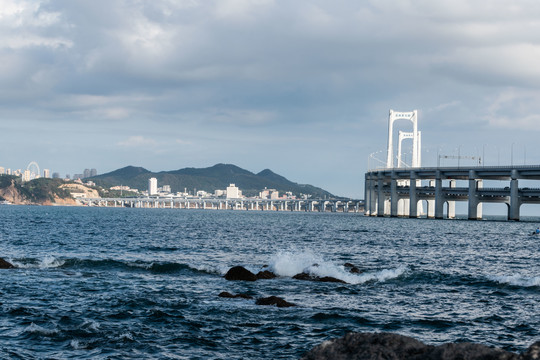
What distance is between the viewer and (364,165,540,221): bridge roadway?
11994 cm

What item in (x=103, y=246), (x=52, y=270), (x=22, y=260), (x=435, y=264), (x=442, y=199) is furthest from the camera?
(x=442, y=199)

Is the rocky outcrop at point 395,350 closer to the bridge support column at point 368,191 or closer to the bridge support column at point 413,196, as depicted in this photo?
the bridge support column at point 413,196

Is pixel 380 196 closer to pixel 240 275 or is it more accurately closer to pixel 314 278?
pixel 314 278

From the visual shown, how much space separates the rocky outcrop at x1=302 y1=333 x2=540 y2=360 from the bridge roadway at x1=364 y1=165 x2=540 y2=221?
12003cm

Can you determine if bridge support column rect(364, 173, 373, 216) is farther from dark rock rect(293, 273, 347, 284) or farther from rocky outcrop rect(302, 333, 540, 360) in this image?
rocky outcrop rect(302, 333, 540, 360)

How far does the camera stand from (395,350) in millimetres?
7340

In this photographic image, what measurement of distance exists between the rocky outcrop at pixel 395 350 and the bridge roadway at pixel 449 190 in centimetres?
12003

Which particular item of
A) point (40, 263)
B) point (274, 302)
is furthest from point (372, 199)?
point (274, 302)

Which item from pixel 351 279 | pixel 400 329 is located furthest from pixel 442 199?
pixel 400 329

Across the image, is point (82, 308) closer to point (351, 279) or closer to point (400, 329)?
point (400, 329)

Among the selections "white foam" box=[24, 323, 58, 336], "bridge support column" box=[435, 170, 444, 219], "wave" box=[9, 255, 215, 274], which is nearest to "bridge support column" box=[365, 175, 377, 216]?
"bridge support column" box=[435, 170, 444, 219]

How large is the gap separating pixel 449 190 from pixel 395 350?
138m

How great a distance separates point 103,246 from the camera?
47812 millimetres

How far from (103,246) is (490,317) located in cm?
3608
